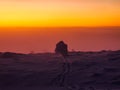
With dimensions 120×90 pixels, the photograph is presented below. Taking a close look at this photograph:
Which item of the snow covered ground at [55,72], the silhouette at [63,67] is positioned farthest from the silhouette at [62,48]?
the snow covered ground at [55,72]

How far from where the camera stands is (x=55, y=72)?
2670 cm

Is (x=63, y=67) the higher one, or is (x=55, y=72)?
(x=63, y=67)

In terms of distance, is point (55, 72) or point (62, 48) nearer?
point (55, 72)

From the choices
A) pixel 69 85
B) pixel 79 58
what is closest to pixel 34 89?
pixel 69 85

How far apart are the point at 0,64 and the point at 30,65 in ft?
5.77

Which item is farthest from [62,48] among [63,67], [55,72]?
[55,72]

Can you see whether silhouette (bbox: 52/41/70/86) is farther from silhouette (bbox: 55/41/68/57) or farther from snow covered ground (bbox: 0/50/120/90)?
snow covered ground (bbox: 0/50/120/90)

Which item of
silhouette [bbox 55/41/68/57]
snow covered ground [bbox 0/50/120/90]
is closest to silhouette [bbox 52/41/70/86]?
silhouette [bbox 55/41/68/57]

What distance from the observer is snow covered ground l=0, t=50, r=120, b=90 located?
2403cm

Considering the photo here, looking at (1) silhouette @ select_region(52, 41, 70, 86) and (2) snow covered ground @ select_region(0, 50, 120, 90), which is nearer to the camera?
(2) snow covered ground @ select_region(0, 50, 120, 90)

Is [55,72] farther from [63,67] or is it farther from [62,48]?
[62,48]

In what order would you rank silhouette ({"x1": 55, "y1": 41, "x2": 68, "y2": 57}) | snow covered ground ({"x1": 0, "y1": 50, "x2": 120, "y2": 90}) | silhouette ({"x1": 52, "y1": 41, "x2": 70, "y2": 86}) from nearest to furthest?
snow covered ground ({"x1": 0, "y1": 50, "x2": 120, "y2": 90})
silhouette ({"x1": 52, "y1": 41, "x2": 70, "y2": 86})
silhouette ({"x1": 55, "y1": 41, "x2": 68, "y2": 57})

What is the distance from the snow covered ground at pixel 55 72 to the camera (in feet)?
78.8

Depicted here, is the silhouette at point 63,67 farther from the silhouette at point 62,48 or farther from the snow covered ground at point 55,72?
the snow covered ground at point 55,72
